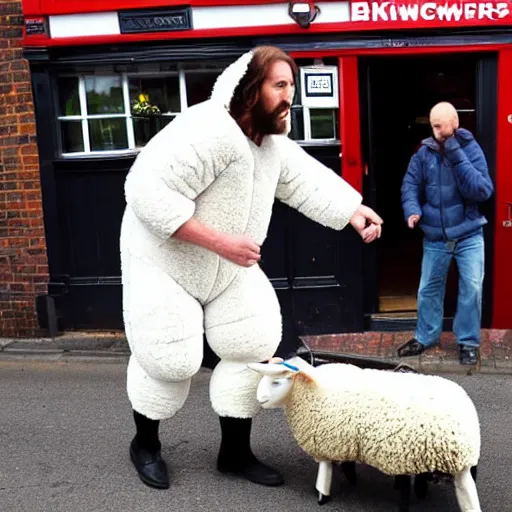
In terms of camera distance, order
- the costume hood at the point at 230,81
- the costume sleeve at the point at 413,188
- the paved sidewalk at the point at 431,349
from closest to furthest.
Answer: the costume hood at the point at 230,81
the paved sidewalk at the point at 431,349
the costume sleeve at the point at 413,188

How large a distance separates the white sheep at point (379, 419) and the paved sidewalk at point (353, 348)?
2.19 m

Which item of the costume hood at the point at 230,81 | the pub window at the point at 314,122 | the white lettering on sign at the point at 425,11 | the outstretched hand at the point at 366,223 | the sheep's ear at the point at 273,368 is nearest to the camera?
the costume hood at the point at 230,81

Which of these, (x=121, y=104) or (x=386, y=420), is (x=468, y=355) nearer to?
(x=386, y=420)

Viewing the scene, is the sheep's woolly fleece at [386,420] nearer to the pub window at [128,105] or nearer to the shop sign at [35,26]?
the pub window at [128,105]

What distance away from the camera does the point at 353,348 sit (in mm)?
5906

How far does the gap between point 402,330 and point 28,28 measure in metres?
3.61

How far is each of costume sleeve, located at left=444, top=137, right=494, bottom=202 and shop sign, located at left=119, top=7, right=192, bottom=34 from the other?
6.85 feet

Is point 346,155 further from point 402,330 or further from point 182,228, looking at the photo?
point 182,228

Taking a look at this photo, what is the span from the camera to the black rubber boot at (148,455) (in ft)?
12.1

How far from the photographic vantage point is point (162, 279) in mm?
3340

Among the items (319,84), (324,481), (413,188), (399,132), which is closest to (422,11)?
(319,84)

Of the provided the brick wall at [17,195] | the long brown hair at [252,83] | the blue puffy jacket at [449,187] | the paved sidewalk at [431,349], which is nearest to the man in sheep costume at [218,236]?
the long brown hair at [252,83]

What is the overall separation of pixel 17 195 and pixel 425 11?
3.33m

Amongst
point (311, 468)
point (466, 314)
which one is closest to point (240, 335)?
point (311, 468)
